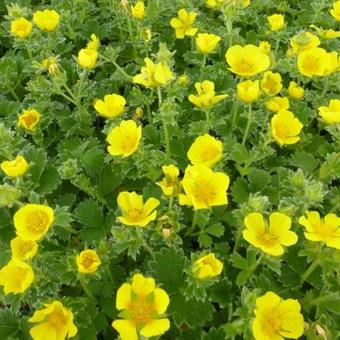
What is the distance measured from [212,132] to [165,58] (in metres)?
0.52

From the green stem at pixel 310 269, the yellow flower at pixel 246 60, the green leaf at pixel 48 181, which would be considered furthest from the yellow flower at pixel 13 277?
the yellow flower at pixel 246 60

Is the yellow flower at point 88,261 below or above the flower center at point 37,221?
below

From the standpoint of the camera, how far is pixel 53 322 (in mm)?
1604

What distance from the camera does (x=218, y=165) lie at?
1.90m

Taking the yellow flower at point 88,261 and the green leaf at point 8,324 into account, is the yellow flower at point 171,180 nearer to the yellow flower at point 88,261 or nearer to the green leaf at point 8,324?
the yellow flower at point 88,261

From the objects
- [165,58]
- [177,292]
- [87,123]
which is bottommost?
[177,292]

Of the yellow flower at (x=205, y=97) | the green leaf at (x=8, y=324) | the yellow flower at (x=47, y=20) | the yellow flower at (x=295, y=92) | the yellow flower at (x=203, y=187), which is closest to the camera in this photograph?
the yellow flower at (x=203, y=187)

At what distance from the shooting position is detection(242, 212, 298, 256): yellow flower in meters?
1.59

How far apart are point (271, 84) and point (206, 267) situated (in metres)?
0.90

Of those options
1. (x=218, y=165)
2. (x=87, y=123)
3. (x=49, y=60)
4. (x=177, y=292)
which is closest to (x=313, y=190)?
(x=218, y=165)

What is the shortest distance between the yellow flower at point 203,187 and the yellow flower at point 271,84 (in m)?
0.57

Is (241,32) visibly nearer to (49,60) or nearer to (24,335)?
(49,60)

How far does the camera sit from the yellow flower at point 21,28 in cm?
232

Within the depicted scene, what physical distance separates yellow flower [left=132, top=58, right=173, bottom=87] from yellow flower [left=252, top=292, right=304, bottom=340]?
2.83 feet
